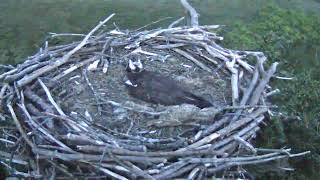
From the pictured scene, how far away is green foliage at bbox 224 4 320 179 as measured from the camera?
5188 millimetres

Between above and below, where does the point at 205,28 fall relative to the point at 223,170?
above

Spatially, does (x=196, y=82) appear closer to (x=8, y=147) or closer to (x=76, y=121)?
(x=76, y=121)

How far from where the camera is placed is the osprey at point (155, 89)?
5324 millimetres

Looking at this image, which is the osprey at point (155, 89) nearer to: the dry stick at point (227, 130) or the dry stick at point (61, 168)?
the dry stick at point (227, 130)

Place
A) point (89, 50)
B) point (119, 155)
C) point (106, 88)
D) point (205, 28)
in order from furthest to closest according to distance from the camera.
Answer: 1. point (205, 28)
2. point (89, 50)
3. point (106, 88)
4. point (119, 155)

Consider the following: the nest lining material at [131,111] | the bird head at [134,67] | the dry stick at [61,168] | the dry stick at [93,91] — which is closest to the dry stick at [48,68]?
the nest lining material at [131,111]

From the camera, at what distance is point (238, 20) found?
24.4 ft

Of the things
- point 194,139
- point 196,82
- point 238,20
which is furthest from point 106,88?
point 238,20

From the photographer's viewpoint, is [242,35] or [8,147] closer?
[8,147]

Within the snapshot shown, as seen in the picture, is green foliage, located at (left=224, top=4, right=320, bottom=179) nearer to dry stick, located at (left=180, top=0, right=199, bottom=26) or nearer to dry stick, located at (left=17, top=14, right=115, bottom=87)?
dry stick, located at (left=180, top=0, right=199, bottom=26)

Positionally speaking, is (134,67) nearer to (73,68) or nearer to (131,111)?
(73,68)

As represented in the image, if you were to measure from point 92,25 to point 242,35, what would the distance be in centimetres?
186

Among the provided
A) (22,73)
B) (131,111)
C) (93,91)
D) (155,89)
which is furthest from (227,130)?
(22,73)

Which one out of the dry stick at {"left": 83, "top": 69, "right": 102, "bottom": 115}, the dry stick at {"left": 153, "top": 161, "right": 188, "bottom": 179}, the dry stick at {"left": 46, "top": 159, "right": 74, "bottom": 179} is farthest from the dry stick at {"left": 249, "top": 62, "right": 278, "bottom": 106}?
the dry stick at {"left": 46, "top": 159, "right": 74, "bottom": 179}
